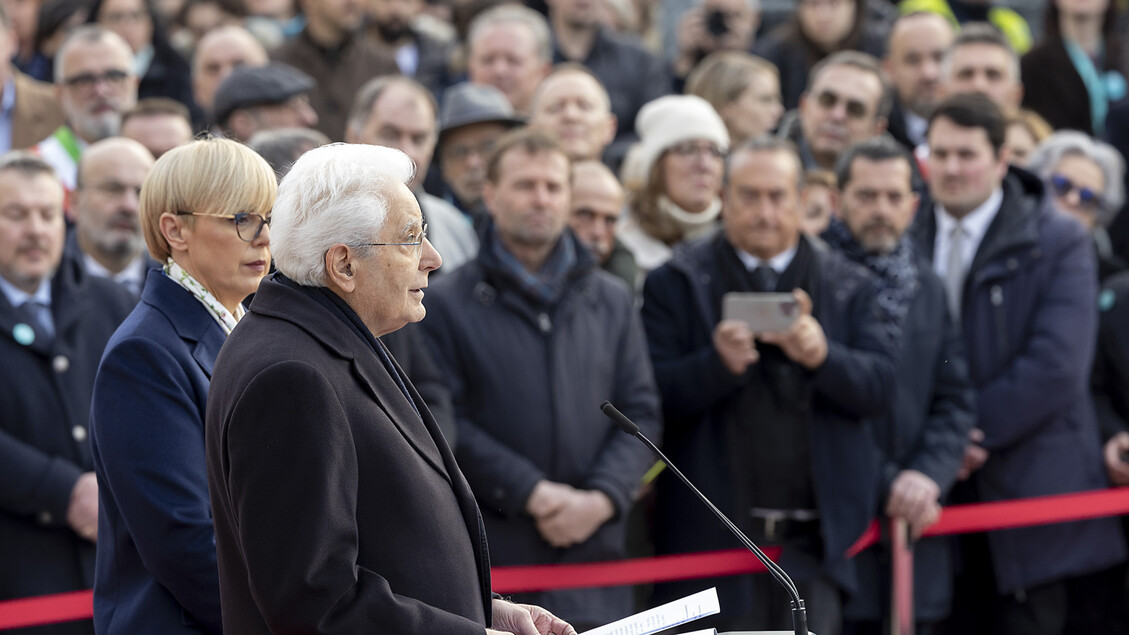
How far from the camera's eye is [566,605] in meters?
5.15

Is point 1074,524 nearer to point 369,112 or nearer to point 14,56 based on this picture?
point 369,112

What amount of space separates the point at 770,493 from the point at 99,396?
2946 mm

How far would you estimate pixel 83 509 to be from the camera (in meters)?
4.73

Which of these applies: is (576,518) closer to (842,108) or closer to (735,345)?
(735,345)

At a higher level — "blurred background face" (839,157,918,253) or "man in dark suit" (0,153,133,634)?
"blurred background face" (839,157,918,253)

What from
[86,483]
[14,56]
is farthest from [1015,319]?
[14,56]

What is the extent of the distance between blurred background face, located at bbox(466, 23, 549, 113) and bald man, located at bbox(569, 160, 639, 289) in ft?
5.59

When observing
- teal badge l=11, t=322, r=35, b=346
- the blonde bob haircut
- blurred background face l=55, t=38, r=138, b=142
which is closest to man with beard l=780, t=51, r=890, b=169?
blurred background face l=55, t=38, r=138, b=142

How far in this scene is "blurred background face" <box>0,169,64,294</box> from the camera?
17.0 feet

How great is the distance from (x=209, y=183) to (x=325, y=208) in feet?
2.24

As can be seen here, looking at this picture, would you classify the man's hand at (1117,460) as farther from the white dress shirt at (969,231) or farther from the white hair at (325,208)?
the white hair at (325,208)

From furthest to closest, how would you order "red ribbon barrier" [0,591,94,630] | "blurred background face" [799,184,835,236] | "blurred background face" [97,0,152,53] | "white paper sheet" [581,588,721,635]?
"blurred background face" [97,0,152,53], "blurred background face" [799,184,835,236], "red ribbon barrier" [0,591,94,630], "white paper sheet" [581,588,721,635]

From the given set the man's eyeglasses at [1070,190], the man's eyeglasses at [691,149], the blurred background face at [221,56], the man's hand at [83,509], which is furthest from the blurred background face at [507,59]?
the man's hand at [83,509]

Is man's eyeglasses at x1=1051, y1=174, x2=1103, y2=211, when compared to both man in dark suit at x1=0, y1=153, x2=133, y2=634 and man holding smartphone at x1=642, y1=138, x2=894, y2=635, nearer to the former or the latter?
man holding smartphone at x1=642, y1=138, x2=894, y2=635
